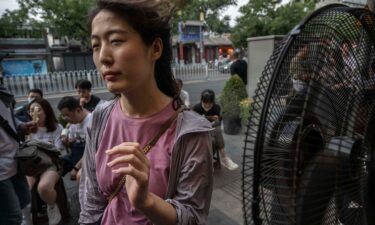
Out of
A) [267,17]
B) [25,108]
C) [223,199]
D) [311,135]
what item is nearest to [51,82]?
[25,108]

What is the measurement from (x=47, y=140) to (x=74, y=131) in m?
0.33

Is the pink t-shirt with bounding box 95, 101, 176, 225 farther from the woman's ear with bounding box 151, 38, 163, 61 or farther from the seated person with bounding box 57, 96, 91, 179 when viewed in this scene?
the seated person with bounding box 57, 96, 91, 179

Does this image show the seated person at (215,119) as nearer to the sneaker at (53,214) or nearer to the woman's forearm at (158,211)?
the sneaker at (53,214)

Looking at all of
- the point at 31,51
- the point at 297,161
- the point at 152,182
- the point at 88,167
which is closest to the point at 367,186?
the point at 297,161

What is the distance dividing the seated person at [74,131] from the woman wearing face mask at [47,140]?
0.14 m

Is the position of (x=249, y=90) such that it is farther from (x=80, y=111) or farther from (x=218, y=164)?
(x=80, y=111)

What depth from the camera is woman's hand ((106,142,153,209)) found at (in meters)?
0.77

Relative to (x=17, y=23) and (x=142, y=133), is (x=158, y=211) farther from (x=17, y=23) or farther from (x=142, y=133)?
(x=17, y=23)

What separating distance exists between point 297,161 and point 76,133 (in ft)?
10.6

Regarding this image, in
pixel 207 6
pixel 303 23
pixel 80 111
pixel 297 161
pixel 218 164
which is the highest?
pixel 207 6

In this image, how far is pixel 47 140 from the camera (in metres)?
3.50

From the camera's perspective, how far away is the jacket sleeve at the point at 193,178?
1.05 metres

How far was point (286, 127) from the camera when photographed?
0.86 m

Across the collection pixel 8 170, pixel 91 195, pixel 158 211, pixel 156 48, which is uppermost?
pixel 156 48
